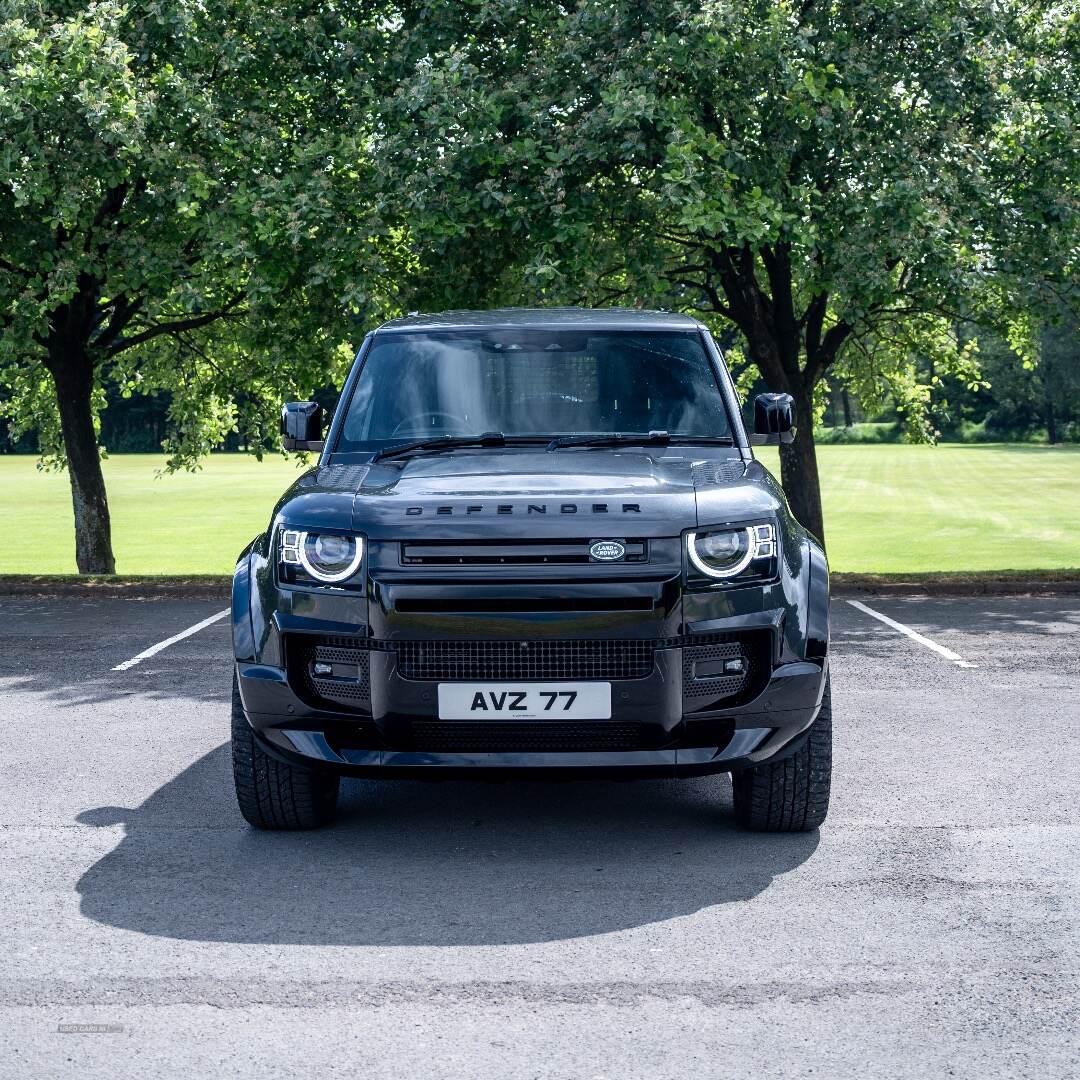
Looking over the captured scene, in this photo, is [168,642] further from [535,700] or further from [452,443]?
[535,700]

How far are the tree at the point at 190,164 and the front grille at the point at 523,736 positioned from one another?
9.88 m

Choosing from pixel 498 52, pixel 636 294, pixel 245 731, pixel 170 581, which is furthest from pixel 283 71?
pixel 245 731

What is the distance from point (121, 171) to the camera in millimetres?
15375

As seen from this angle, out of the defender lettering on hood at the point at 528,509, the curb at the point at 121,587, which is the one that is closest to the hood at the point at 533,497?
the defender lettering on hood at the point at 528,509

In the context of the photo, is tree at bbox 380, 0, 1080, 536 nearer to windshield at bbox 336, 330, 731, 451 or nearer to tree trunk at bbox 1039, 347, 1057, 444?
windshield at bbox 336, 330, 731, 451

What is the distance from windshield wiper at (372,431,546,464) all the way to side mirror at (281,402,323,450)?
80 cm

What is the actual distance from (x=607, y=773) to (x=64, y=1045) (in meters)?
2.08

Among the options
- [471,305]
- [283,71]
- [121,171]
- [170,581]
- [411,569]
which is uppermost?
[283,71]

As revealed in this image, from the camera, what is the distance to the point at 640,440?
6.27 metres

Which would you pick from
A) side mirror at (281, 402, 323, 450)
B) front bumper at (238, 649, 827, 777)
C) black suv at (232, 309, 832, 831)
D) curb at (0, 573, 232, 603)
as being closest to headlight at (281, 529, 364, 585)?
black suv at (232, 309, 832, 831)

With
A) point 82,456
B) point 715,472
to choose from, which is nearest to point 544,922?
point 715,472

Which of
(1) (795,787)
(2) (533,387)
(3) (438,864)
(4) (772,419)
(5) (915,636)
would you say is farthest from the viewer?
(5) (915,636)

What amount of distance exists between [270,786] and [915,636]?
6.94 meters

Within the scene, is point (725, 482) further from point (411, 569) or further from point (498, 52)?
point (498, 52)
